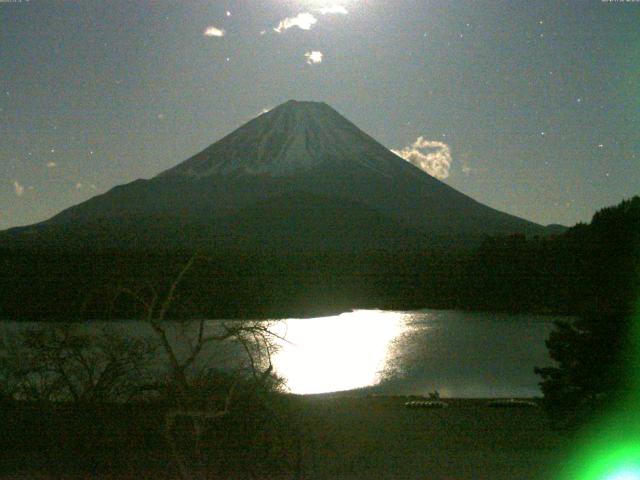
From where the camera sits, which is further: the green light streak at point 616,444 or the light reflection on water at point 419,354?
the light reflection on water at point 419,354

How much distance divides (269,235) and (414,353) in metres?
29.7

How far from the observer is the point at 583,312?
7184mm

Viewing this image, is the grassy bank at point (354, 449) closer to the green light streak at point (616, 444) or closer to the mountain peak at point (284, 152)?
the green light streak at point (616, 444)

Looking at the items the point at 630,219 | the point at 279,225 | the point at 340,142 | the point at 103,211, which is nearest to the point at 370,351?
the point at 630,219

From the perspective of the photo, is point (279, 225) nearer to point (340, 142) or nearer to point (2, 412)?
point (340, 142)

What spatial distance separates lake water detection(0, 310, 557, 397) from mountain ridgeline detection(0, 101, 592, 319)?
1.40 metres

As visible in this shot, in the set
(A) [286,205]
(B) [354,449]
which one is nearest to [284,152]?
(A) [286,205]

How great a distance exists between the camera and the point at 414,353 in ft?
78.4

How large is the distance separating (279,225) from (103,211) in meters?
14.7

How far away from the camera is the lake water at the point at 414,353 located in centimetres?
1825

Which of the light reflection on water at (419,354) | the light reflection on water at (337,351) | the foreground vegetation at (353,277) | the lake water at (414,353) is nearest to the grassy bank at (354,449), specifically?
the foreground vegetation at (353,277)

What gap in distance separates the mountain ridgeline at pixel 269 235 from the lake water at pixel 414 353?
1399 mm

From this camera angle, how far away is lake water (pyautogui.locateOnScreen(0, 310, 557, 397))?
18.2 metres

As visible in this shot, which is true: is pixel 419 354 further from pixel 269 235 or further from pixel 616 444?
pixel 269 235
